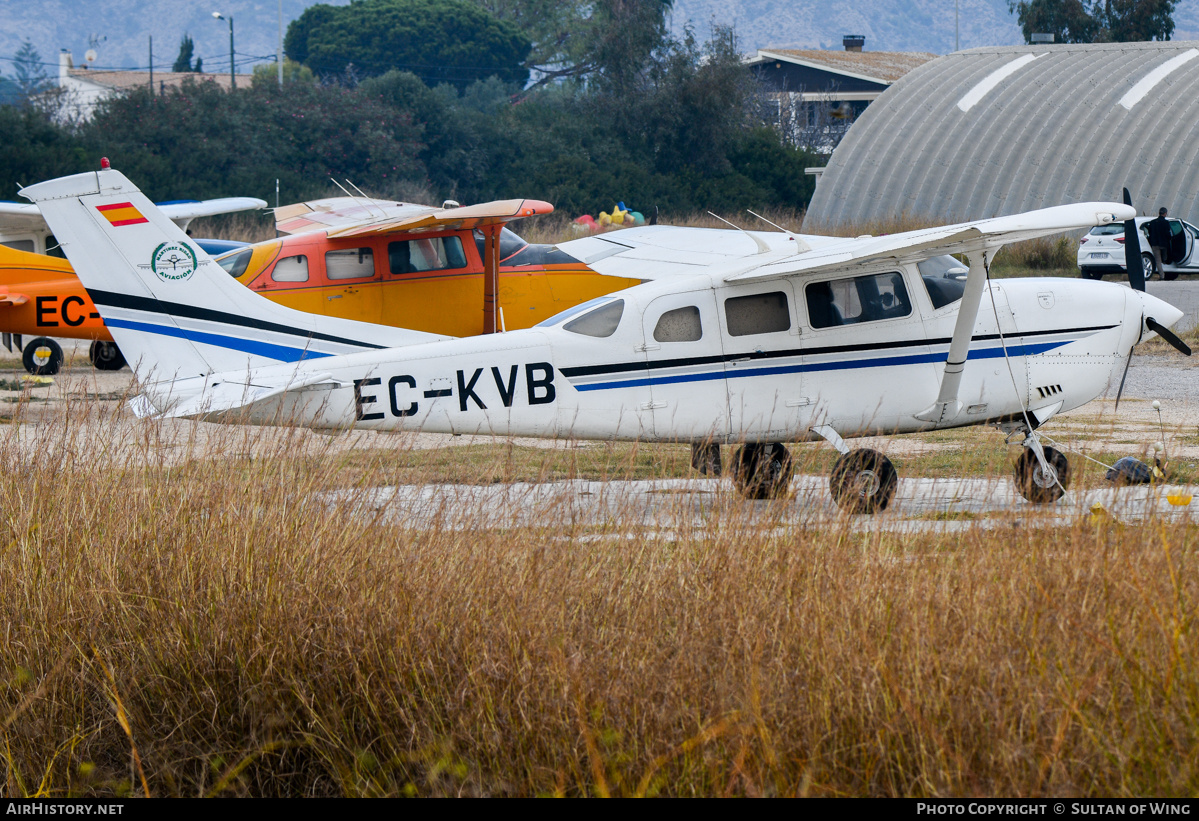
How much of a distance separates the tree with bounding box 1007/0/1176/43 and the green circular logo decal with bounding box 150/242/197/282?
65.3 meters

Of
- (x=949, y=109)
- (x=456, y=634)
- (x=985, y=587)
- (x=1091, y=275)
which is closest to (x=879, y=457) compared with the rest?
(x=985, y=587)

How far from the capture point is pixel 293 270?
14.7 meters

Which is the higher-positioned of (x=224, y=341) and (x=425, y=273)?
(x=425, y=273)

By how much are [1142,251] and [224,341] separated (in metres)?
27.3

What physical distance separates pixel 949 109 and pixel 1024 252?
11.9 meters

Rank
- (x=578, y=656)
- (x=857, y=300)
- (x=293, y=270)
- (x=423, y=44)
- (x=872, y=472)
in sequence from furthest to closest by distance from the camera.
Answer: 1. (x=423, y=44)
2. (x=293, y=270)
3. (x=857, y=300)
4. (x=872, y=472)
5. (x=578, y=656)

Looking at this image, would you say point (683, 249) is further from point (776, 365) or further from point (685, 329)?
point (776, 365)

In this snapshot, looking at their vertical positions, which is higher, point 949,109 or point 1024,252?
point 949,109

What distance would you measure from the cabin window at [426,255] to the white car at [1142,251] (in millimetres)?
22229

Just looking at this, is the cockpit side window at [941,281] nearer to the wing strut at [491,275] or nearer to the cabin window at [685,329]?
the cabin window at [685,329]

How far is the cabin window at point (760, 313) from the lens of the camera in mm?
9789

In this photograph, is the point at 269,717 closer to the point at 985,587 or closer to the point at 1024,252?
the point at 985,587

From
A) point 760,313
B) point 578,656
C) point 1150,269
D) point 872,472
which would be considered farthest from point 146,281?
point 1150,269

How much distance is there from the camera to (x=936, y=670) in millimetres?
4133
